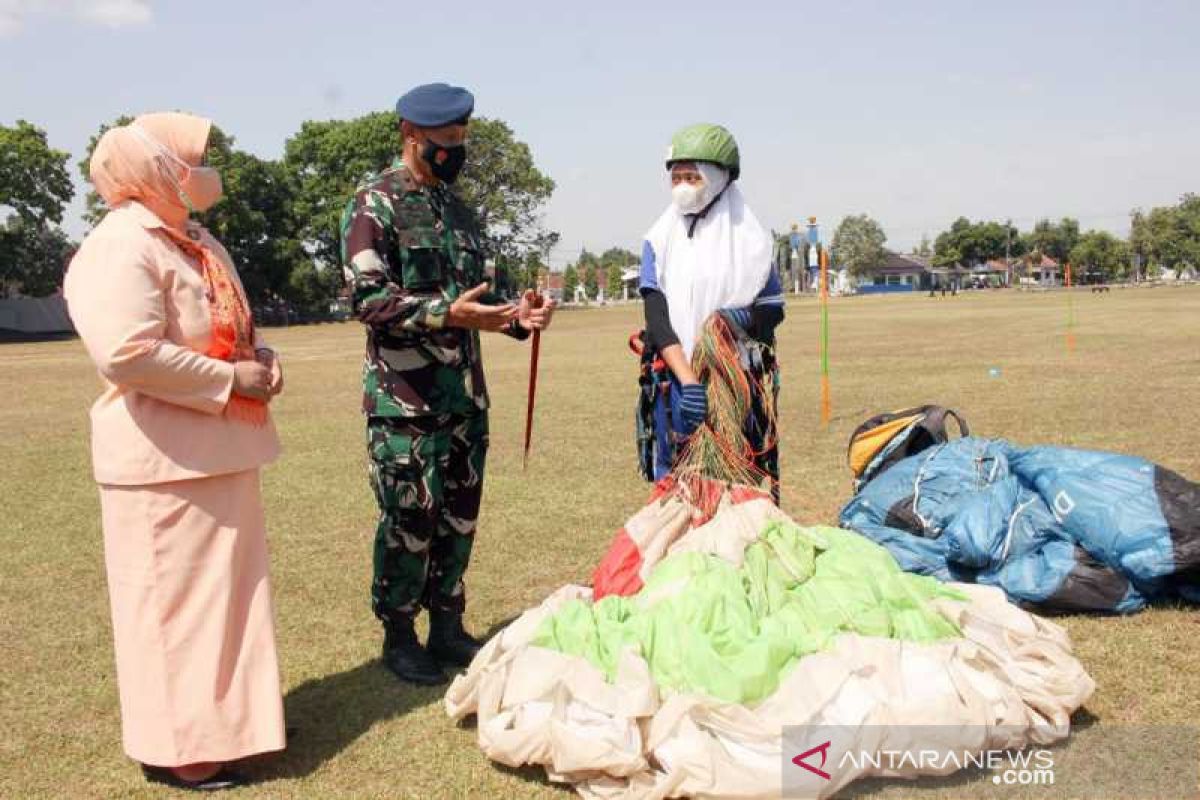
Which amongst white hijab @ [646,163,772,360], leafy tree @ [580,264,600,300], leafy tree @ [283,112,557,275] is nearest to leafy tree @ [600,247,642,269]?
leafy tree @ [580,264,600,300]

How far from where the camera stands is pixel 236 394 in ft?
11.0

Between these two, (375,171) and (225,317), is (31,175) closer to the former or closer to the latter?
(375,171)

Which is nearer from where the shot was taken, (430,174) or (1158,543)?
(430,174)

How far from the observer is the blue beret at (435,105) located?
12.7 feet

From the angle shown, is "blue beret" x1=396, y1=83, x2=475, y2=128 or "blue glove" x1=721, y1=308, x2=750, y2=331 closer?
"blue beret" x1=396, y1=83, x2=475, y2=128

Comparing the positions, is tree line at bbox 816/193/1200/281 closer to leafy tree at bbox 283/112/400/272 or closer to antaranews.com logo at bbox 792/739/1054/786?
leafy tree at bbox 283/112/400/272

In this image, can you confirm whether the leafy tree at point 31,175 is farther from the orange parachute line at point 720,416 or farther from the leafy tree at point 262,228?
the orange parachute line at point 720,416

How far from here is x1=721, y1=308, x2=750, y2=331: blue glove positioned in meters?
4.27

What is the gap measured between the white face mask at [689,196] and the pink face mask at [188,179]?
1755 millimetres

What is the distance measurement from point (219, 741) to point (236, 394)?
109cm

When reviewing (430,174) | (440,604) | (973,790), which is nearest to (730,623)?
(973,790)

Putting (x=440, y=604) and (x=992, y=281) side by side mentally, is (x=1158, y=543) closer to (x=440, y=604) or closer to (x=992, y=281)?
(x=440, y=604)

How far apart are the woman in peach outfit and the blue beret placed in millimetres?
806

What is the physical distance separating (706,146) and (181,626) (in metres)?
2.58
